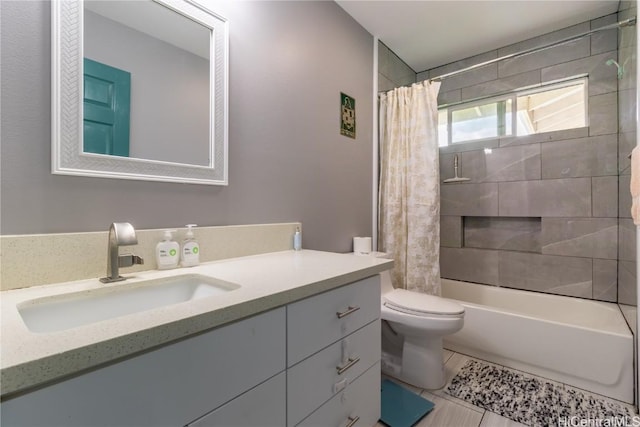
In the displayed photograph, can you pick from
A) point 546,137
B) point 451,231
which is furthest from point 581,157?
point 451,231

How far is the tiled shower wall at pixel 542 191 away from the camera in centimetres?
211

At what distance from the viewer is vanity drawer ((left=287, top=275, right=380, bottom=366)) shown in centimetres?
84

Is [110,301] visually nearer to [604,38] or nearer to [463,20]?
[463,20]

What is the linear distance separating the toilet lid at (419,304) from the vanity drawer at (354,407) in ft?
1.84

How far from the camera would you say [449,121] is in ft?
9.56

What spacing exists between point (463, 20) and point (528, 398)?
2.55 meters

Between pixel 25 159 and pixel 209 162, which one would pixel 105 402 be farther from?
pixel 209 162

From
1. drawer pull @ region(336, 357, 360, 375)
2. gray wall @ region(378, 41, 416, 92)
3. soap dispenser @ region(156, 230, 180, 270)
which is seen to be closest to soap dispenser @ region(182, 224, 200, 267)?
soap dispenser @ region(156, 230, 180, 270)

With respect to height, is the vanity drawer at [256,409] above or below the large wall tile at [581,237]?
below

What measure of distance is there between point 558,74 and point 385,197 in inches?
66.1

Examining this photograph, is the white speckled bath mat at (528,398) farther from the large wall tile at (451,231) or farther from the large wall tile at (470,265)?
the large wall tile at (451,231)

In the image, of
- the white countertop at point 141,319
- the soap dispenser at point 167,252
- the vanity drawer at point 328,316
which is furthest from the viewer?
the soap dispenser at point 167,252

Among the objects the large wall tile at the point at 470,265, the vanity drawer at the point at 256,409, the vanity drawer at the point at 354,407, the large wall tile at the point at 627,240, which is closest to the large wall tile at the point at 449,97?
the large wall tile at the point at 470,265

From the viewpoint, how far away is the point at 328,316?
949 millimetres
